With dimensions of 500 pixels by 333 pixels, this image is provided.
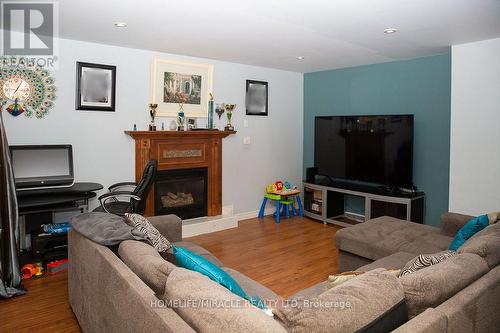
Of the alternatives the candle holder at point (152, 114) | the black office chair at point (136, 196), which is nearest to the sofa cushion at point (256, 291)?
the black office chair at point (136, 196)

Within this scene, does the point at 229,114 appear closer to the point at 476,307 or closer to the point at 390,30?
the point at 390,30

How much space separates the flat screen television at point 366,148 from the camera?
4.79 m

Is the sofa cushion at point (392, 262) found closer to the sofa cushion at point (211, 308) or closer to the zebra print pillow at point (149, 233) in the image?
the zebra print pillow at point (149, 233)

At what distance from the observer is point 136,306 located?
1505 millimetres

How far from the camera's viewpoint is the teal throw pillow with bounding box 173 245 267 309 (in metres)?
1.68

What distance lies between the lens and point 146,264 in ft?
5.76

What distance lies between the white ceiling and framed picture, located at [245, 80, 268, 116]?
0.91 metres

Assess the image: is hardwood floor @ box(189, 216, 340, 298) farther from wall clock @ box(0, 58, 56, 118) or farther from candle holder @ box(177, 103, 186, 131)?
wall clock @ box(0, 58, 56, 118)

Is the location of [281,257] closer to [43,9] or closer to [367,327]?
[367,327]

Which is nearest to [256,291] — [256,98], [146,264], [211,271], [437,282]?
[211,271]

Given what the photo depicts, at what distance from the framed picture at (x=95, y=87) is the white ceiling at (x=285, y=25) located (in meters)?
0.32

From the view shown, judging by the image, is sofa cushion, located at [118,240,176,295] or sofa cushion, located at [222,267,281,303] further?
sofa cushion, located at [222,267,281,303]

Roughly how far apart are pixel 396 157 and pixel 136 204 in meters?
3.33

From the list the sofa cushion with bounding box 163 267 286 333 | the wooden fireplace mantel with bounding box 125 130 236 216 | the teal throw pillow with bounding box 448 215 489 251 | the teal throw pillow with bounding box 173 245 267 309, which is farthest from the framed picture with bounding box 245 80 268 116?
the sofa cushion with bounding box 163 267 286 333
